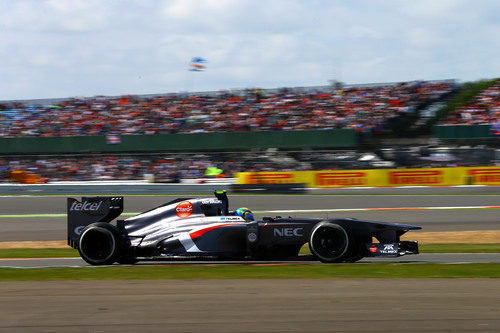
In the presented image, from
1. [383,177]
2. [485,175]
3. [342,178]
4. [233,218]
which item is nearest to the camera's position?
[233,218]

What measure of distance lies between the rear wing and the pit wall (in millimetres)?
17503

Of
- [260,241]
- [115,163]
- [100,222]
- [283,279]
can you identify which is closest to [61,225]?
[100,222]

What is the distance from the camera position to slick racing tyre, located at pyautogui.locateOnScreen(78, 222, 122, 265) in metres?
9.96

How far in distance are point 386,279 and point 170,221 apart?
352cm

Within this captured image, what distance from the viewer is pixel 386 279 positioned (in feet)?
26.2

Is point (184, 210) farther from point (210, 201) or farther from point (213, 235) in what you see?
point (213, 235)

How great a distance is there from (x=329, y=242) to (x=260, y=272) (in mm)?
1171

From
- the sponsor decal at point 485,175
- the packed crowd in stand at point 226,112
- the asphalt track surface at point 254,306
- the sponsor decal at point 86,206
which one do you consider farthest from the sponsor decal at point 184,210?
the packed crowd in stand at point 226,112

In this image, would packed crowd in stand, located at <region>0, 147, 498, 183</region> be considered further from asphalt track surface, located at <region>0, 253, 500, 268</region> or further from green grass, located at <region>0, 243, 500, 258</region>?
asphalt track surface, located at <region>0, 253, 500, 268</region>

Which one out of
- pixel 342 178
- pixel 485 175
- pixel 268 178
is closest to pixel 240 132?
pixel 268 178

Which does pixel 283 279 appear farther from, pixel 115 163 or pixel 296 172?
pixel 115 163

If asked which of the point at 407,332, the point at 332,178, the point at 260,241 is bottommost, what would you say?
the point at 407,332

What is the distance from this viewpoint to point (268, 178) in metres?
28.1

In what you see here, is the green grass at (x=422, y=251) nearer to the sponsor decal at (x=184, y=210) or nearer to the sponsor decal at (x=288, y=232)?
the sponsor decal at (x=288, y=232)
